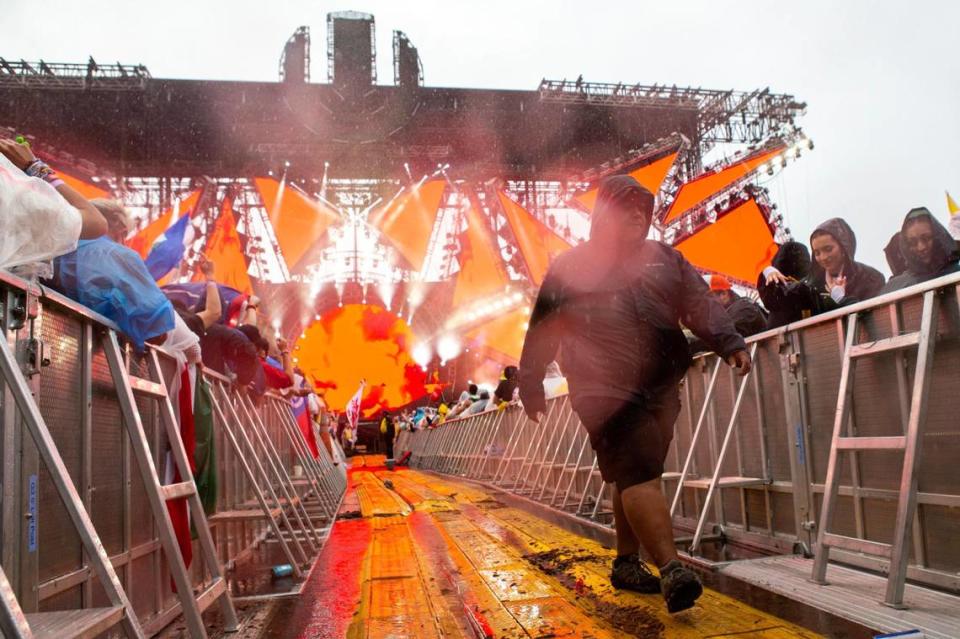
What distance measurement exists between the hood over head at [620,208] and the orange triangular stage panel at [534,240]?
72.4ft

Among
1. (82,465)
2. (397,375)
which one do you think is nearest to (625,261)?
(82,465)

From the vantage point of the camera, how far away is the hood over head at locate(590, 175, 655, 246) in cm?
373

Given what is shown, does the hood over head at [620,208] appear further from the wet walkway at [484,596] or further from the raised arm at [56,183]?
the raised arm at [56,183]

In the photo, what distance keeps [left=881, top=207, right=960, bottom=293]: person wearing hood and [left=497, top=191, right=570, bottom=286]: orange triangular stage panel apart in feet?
69.2

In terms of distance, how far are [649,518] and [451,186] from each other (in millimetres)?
Answer: 28046

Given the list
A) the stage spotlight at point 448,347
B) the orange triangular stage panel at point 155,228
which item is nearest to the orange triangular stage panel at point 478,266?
the orange triangular stage panel at point 155,228

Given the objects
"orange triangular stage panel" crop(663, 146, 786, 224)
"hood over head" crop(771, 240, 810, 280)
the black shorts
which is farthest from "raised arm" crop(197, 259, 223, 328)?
"orange triangular stage panel" crop(663, 146, 786, 224)

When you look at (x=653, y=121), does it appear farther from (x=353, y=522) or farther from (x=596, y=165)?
(x=353, y=522)

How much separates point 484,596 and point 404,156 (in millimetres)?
27486

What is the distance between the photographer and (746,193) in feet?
82.7

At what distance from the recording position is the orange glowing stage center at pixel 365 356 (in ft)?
152

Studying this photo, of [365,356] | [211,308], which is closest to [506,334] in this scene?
[365,356]

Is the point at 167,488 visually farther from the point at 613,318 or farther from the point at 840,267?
the point at 840,267

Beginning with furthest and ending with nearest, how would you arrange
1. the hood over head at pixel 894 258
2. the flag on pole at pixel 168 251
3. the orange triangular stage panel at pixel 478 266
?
the orange triangular stage panel at pixel 478 266 < the hood over head at pixel 894 258 < the flag on pole at pixel 168 251
